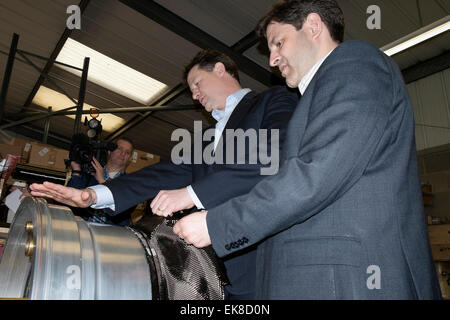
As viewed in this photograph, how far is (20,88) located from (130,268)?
858cm

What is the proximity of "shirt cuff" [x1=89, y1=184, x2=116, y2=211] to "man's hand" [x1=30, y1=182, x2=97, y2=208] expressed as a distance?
0.06 feet

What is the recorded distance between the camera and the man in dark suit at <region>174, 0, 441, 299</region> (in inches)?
30.5

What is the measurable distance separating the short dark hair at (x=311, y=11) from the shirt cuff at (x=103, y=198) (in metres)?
0.92

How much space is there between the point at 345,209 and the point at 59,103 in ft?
29.3

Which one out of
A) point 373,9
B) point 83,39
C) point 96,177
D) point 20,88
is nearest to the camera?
point 96,177

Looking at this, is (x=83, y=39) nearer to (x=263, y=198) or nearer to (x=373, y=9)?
(x=373, y=9)

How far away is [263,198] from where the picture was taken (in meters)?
0.80

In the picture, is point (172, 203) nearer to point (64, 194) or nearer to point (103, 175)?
point (64, 194)

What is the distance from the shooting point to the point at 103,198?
1443 mm

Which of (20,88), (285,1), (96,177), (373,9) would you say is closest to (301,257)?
(285,1)

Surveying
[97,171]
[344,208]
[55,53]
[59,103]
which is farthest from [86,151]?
[59,103]

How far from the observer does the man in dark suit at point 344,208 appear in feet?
2.54

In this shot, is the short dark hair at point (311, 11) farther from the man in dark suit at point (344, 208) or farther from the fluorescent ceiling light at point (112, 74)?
the fluorescent ceiling light at point (112, 74)

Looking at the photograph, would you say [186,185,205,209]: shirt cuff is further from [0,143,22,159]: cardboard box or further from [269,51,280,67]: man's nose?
[0,143,22,159]: cardboard box
